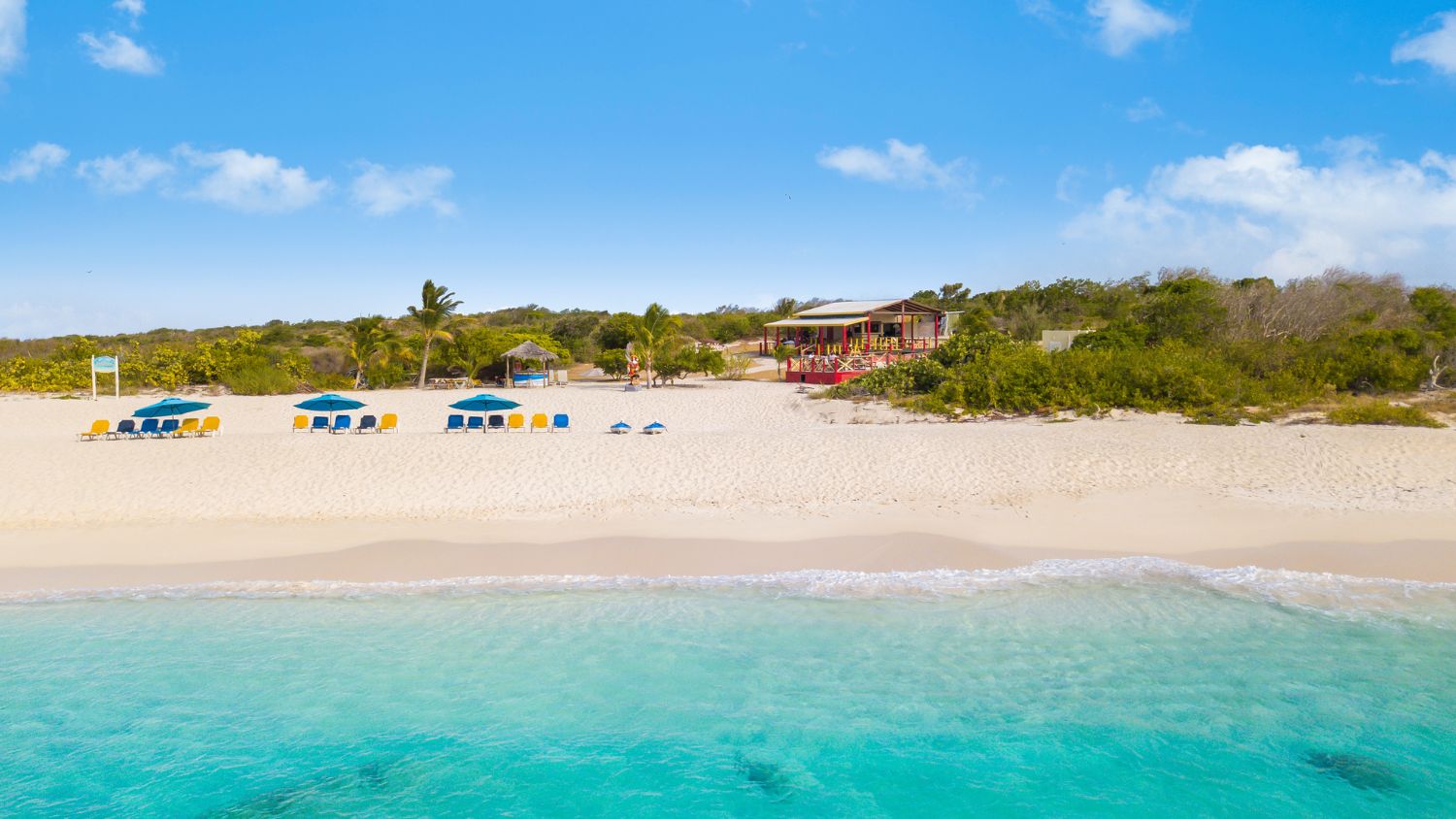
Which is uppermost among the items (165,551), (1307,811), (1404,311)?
(1404,311)

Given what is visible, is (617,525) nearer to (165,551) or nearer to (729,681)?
(729,681)

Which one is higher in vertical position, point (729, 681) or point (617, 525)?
point (617, 525)

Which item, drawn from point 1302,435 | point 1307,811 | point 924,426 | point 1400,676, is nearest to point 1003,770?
point 1307,811

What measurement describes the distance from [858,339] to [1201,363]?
53.3 ft

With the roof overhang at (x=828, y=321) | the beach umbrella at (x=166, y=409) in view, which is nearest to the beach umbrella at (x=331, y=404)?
the beach umbrella at (x=166, y=409)

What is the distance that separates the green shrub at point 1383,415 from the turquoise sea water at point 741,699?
9.88 metres

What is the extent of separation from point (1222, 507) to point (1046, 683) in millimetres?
6385

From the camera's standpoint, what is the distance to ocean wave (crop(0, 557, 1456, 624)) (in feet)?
29.8

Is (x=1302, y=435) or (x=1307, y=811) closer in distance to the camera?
(x=1307, y=811)

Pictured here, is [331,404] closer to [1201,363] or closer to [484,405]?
[484,405]

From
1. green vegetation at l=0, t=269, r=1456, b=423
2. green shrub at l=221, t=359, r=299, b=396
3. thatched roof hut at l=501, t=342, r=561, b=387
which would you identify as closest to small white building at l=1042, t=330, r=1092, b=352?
green vegetation at l=0, t=269, r=1456, b=423

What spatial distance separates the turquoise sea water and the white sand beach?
0.96 metres

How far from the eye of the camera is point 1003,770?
6250mm

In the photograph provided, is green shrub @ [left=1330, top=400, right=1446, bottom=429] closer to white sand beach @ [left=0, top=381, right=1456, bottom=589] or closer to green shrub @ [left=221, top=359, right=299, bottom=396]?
white sand beach @ [left=0, top=381, right=1456, bottom=589]
